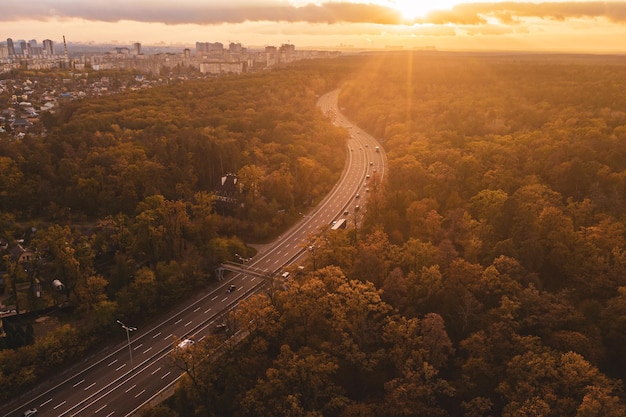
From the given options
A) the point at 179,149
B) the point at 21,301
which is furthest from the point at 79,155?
the point at 21,301

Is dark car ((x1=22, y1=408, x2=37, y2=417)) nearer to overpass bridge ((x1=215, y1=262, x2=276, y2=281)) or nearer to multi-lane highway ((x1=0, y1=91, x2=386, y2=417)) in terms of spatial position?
multi-lane highway ((x1=0, y1=91, x2=386, y2=417))

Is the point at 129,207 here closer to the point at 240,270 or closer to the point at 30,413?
the point at 240,270

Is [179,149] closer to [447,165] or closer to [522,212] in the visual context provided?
[447,165]

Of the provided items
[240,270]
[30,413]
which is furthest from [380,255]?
[30,413]

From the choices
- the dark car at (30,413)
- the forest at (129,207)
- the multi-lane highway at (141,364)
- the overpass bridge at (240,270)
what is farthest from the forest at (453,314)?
the forest at (129,207)

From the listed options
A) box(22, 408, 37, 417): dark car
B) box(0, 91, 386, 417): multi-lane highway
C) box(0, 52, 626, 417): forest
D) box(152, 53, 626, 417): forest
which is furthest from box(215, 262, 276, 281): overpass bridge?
box(22, 408, 37, 417): dark car

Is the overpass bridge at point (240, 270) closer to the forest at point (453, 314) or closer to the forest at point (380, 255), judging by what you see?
the forest at point (380, 255)
